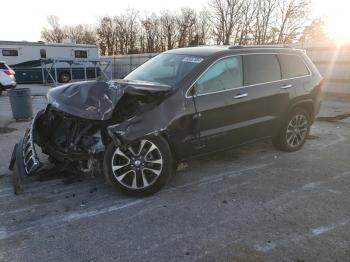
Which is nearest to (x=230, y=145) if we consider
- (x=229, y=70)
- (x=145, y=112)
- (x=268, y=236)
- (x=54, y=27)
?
(x=229, y=70)

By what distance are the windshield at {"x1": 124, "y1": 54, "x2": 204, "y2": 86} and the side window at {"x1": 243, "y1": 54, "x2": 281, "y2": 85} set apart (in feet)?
2.67

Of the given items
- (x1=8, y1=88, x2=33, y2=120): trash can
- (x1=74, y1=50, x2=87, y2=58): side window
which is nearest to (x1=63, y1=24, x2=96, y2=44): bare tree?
(x1=74, y1=50, x2=87, y2=58): side window

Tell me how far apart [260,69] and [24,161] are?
11.6ft

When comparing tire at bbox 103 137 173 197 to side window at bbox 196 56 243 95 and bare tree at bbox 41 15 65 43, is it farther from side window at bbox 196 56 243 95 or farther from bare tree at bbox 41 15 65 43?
bare tree at bbox 41 15 65 43

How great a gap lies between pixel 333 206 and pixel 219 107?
182 cm

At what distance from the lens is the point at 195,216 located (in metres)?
3.93

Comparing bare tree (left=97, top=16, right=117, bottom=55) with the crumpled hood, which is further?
bare tree (left=97, top=16, right=117, bottom=55)

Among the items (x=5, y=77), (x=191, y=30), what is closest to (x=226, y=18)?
(x=191, y=30)

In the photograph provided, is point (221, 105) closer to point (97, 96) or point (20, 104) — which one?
point (97, 96)

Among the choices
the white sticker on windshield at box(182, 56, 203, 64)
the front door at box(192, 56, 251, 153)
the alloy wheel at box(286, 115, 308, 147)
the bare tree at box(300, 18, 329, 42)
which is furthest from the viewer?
the bare tree at box(300, 18, 329, 42)

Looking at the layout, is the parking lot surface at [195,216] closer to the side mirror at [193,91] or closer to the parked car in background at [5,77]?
the side mirror at [193,91]

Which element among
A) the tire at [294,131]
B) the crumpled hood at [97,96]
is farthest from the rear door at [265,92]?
the crumpled hood at [97,96]

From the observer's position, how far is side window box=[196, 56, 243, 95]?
190 inches

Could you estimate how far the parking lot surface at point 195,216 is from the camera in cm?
327
